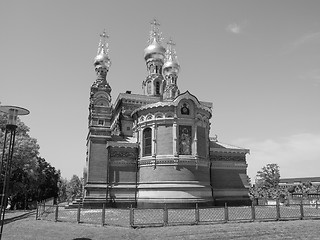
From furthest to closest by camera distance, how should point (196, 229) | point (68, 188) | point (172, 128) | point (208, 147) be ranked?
point (68, 188) → point (208, 147) → point (172, 128) → point (196, 229)

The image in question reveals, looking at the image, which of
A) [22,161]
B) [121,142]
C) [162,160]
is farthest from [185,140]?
[22,161]

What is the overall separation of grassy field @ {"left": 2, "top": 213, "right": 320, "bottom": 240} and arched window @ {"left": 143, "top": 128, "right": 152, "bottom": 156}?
13.8 meters

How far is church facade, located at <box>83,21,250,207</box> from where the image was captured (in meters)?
27.6

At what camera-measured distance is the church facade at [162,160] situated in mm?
27641

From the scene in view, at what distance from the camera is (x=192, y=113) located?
95.9 ft

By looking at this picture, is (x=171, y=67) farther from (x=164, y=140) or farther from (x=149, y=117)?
(x=164, y=140)

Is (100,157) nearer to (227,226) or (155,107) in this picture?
(155,107)

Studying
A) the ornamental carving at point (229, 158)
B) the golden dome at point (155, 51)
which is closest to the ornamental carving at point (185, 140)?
the ornamental carving at point (229, 158)

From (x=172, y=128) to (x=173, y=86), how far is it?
12.1 m

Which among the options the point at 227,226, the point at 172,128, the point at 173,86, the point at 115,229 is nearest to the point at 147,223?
the point at 115,229

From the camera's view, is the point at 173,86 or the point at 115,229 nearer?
the point at 115,229

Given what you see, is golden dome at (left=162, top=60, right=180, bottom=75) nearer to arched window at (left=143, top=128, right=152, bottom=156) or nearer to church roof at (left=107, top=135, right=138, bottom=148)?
church roof at (left=107, top=135, right=138, bottom=148)

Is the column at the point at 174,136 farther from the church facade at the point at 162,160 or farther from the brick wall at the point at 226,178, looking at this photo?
the brick wall at the point at 226,178

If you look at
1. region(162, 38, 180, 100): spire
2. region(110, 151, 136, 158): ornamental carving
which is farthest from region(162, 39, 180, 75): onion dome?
region(110, 151, 136, 158): ornamental carving
